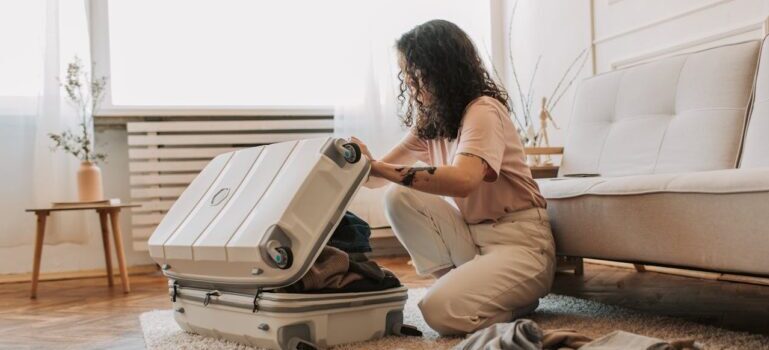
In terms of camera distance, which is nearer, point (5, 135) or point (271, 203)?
point (271, 203)

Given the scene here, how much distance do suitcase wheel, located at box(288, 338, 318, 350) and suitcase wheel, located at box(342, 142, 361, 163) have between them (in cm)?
38

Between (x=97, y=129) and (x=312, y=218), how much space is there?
2.42 metres

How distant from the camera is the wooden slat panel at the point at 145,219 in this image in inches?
136

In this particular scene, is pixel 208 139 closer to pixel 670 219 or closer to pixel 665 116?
pixel 665 116

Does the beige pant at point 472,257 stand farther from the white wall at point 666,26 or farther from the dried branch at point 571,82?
the dried branch at point 571,82

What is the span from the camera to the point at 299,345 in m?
1.51

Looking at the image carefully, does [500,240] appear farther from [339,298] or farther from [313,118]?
[313,118]

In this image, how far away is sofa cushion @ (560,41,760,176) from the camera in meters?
2.09

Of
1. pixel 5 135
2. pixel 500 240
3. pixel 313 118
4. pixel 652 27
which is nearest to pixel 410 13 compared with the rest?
pixel 313 118

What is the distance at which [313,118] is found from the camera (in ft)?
12.4

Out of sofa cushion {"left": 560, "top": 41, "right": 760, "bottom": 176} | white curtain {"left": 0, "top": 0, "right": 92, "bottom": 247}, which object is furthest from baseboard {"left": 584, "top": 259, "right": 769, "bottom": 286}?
white curtain {"left": 0, "top": 0, "right": 92, "bottom": 247}

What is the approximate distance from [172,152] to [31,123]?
2.05ft

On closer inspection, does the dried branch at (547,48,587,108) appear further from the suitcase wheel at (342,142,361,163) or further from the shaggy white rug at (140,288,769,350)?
the suitcase wheel at (342,142,361,163)

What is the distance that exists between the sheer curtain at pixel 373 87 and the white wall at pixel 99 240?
104 centimetres
